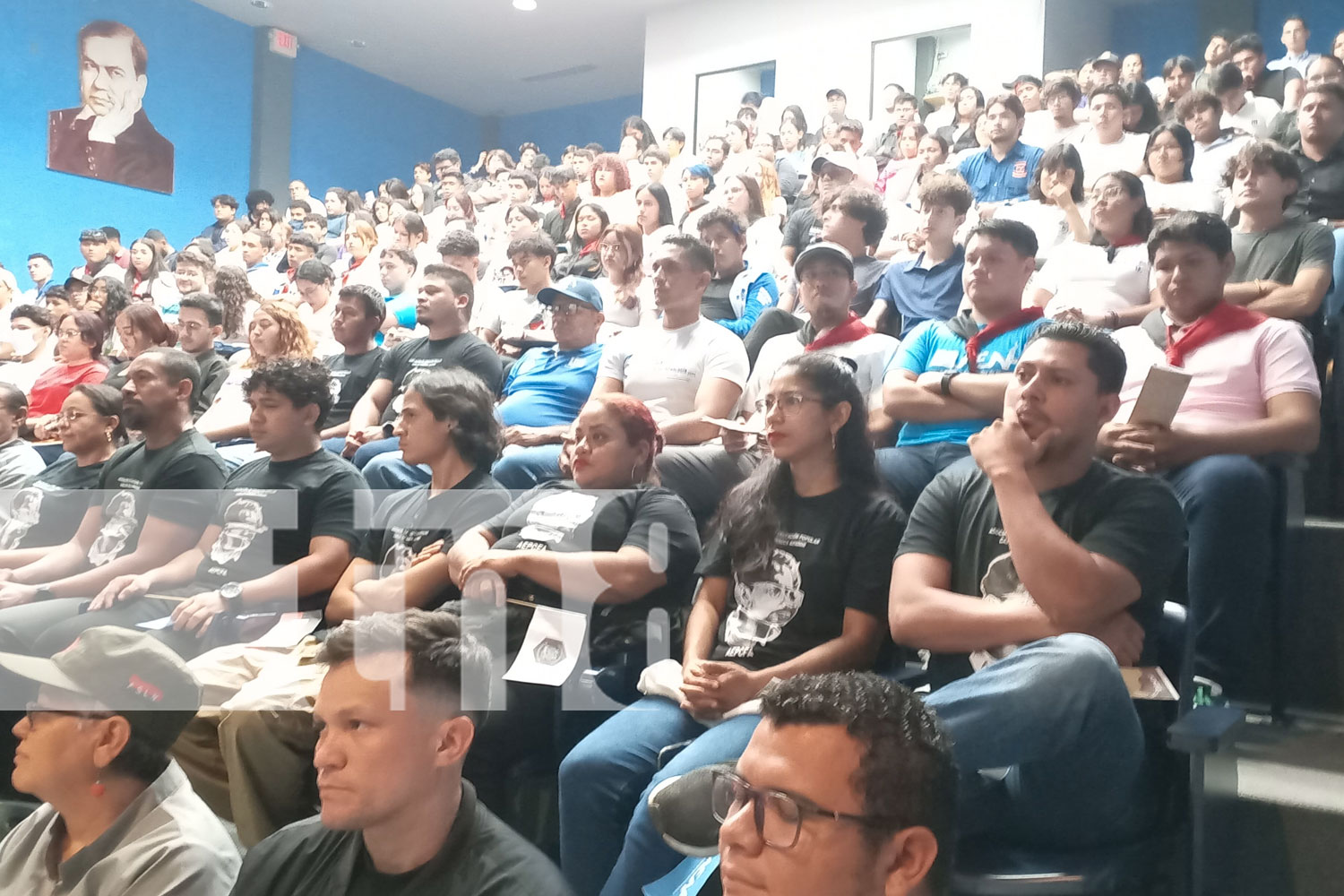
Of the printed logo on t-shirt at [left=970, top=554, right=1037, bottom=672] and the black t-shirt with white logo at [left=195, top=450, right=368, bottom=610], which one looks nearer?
the printed logo on t-shirt at [left=970, top=554, right=1037, bottom=672]

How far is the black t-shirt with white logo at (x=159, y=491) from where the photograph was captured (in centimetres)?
284

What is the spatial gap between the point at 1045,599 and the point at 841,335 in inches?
56.0

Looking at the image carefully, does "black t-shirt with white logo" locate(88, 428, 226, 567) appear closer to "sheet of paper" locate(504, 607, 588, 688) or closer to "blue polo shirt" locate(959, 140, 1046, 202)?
"sheet of paper" locate(504, 607, 588, 688)

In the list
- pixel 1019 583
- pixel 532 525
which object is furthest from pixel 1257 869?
pixel 532 525

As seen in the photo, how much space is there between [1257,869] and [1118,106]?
4.19 m

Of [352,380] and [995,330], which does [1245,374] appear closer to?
[995,330]

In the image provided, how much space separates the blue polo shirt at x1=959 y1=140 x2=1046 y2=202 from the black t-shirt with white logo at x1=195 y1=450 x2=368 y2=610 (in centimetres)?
357

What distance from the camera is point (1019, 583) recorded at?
1.61 m

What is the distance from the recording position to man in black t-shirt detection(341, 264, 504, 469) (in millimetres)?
3494

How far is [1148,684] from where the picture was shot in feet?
4.69

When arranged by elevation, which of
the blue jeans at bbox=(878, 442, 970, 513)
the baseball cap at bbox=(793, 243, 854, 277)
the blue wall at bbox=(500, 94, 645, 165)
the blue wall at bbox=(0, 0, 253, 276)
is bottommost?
the blue jeans at bbox=(878, 442, 970, 513)

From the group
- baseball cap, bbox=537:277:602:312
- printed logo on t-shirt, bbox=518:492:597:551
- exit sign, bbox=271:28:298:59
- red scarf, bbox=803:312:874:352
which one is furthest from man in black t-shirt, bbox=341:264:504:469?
exit sign, bbox=271:28:298:59

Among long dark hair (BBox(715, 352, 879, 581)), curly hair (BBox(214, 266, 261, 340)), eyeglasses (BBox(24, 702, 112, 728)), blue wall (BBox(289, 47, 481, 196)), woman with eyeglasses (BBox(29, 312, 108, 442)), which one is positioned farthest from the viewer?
blue wall (BBox(289, 47, 481, 196))

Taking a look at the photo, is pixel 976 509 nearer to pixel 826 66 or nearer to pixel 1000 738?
pixel 1000 738
